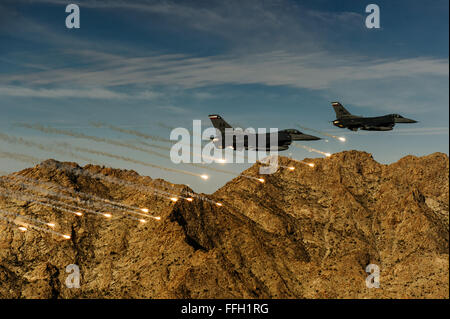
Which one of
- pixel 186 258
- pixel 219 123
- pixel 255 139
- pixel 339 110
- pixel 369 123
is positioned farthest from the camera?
pixel 186 258

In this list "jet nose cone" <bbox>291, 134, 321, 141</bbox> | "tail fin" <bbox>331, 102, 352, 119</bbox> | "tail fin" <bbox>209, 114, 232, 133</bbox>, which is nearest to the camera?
"jet nose cone" <bbox>291, 134, 321, 141</bbox>

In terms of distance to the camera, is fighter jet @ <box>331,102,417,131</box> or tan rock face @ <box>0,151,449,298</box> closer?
fighter jet @ <box>331,102,417,131</box>

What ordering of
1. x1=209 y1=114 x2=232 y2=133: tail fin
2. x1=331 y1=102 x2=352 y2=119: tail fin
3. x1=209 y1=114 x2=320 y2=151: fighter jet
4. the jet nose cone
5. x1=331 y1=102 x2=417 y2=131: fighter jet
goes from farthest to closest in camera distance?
x1=331 y1=102 x2=352 y2=119: tail fin < x1=209 y1=114 x2=232 y2=133: tail fin < x1=331 y1=102 x2=417 y2=131: fighter jet < the jet nose cone < x1=209 y1=114 x2=320 y2=151: fighter jet

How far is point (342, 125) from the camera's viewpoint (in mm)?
138000

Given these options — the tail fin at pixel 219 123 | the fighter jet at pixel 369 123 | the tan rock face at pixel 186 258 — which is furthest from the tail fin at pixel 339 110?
the tan rock face at pixel 186 258

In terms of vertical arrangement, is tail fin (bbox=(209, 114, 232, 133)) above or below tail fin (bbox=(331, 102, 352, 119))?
below

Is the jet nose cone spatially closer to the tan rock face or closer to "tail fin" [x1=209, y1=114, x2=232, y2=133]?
"tail fin" [x1=209, y1=114, x2=232, y2=133]

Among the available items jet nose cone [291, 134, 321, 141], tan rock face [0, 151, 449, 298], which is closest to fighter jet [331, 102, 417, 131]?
jet nose cone [291, 134, 321, 141]

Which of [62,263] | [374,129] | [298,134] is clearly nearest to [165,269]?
[62,263]

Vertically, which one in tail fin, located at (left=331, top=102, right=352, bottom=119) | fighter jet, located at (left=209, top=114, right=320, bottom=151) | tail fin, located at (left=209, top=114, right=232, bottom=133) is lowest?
fighter jet, located at (left=209, top=114, right=320, bottom=151)

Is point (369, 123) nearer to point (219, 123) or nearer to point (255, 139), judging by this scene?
point (255, 139)

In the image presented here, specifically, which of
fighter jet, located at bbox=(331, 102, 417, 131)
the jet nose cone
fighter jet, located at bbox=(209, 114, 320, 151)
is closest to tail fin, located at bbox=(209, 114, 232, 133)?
fighter jet, located at bbox=(209, 114, 320, 151)

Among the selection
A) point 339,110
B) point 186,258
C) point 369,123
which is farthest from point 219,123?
point 186,258
